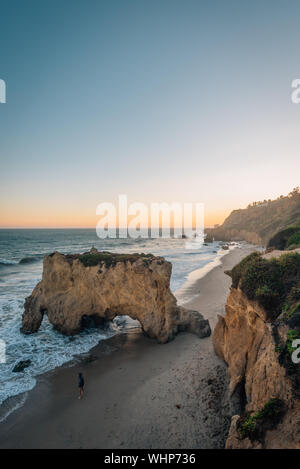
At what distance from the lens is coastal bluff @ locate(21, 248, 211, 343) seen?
1594 centimetres

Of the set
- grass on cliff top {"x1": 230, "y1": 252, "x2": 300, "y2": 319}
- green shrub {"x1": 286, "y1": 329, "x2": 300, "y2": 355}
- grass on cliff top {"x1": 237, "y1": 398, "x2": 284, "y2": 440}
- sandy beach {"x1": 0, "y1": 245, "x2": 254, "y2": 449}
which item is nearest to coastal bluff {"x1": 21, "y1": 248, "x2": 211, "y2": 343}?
sandy beach {"x1": 0, "y1": 245, "x2": 254, "y2": 449}

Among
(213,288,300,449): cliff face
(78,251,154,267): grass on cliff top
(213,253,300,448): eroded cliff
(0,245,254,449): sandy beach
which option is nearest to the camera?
(213,288,300,449): cliff face

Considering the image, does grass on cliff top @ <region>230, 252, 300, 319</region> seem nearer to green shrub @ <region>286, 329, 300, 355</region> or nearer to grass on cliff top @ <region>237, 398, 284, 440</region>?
green shrub @ <region>286, 329, 300, 355</region>

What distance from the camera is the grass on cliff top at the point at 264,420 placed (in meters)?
5.43

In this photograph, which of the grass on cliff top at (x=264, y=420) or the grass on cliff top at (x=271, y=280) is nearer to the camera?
the grass on cliff top at (x=264, y=420)

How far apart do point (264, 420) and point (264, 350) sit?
188 centimetres

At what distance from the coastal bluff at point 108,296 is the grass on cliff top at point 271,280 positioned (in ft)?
A: 24.3

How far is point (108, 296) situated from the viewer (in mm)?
16844

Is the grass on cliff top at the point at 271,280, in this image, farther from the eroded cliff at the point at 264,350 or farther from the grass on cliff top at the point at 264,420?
the grass on cliff top at the point at 264,420

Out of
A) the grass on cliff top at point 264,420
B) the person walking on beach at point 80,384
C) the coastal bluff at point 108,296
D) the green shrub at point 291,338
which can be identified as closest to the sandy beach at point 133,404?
the person walking on beach at point 80,384

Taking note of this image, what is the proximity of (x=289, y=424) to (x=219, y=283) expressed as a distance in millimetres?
26240

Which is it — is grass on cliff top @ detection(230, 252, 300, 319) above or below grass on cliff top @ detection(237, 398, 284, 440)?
above

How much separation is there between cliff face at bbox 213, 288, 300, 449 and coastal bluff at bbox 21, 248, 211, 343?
6533 mm

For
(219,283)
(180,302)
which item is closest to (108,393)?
(180,302)
